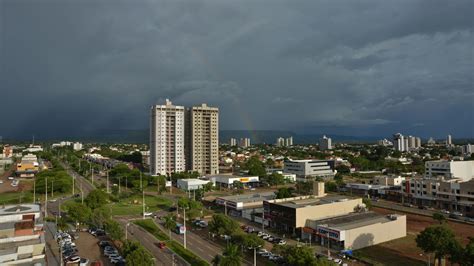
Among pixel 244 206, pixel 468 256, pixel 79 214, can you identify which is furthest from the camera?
pixel 244 206

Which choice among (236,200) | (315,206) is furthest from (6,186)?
(315,206)

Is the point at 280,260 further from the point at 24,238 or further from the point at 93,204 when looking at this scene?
the point at 93,204

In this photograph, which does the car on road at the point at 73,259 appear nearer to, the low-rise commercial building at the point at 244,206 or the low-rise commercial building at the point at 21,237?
the low-rise commercial building at the point at 21,237

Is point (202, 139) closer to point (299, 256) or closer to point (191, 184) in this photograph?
point (191, 184)

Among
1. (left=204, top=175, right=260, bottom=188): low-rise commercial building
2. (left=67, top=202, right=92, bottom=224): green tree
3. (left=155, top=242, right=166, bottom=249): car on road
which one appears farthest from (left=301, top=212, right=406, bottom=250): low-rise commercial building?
(left=204, top=175, right=260, bottom=188): low-rise commercial building

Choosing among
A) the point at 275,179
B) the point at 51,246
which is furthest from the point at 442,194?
the point at 51,246
